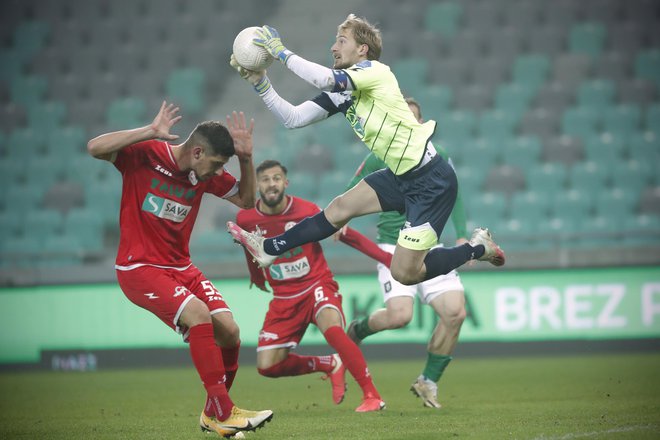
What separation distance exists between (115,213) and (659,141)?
26.2 feet

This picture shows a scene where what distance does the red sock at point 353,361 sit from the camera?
6.68 m

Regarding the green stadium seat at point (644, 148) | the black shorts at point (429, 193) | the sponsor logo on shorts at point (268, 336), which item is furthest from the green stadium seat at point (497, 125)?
the black shorts at point (429, 193)

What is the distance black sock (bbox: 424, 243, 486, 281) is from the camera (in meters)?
6.00

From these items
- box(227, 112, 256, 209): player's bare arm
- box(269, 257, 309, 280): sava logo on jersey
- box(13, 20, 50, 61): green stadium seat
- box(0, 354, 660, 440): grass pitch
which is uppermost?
box(13, 20, 50, 61): green stadium seat

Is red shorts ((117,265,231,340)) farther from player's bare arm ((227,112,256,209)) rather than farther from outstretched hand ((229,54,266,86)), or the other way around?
outstretched hand ((229,54,266,86))

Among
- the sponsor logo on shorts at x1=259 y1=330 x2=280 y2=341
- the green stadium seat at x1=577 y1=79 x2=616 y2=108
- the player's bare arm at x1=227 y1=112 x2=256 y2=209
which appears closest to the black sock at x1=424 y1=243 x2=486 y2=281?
the player's bare arm at x1=227 y1=112 x2=256 y2=209

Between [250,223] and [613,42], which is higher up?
[613,42]

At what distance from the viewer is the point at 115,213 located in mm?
13336

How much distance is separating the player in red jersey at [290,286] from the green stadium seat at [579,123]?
7.26 metres

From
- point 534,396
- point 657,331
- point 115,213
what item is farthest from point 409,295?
point 115,213

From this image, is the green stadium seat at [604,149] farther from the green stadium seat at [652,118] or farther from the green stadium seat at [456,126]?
the green stadium seat at [456,126]

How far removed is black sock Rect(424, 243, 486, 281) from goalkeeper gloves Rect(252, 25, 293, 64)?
1.61 metres

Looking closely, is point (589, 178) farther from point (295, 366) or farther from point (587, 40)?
point (295, 366)

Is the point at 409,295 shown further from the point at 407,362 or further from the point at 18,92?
the point at 18,92
